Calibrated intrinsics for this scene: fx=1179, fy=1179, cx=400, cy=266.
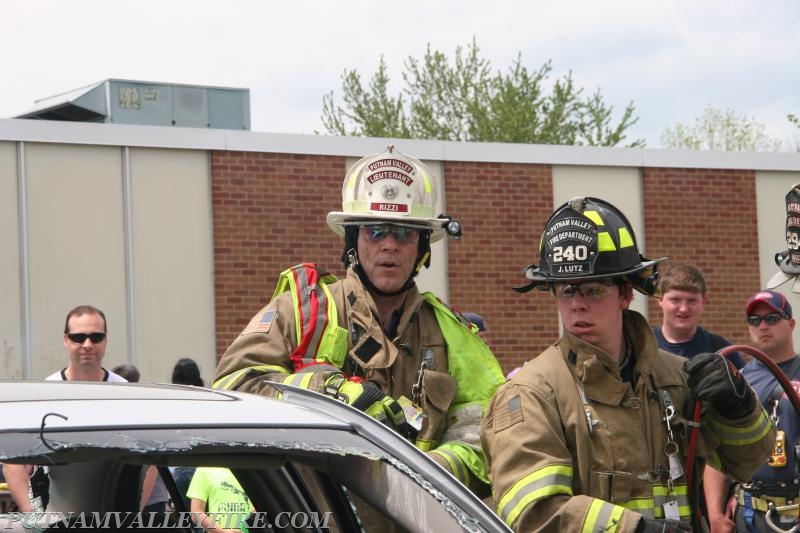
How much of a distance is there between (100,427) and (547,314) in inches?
478

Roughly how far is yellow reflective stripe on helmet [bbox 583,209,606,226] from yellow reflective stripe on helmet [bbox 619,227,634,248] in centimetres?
7

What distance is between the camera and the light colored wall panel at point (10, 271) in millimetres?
11188

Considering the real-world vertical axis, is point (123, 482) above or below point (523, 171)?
below

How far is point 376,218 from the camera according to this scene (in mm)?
4246

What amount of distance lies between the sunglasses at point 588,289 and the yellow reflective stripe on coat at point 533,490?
1.78 ft

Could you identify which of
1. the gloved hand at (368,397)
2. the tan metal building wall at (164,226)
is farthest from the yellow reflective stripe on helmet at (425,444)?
the tan metal building wall at (164,226)

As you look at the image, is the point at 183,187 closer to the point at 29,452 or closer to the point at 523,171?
the point at 523,171

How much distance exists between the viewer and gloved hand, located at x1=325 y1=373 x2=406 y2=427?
3.66 meters

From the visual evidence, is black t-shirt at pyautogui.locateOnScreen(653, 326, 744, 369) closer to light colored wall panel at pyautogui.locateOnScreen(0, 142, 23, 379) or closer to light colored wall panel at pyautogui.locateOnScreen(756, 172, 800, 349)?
light colored wall panel at pyautogui.locateOnScreen(0, 142, 23, 379)

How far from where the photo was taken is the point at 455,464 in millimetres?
3744

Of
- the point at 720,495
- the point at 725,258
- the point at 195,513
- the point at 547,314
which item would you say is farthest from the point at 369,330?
the point at 725,258

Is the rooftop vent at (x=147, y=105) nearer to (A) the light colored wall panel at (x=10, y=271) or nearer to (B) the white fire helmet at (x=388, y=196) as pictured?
(A) the light colored wall panel at (x=10, y=271)

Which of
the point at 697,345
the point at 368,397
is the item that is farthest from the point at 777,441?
the point at 368,397

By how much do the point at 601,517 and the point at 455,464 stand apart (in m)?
0.84
